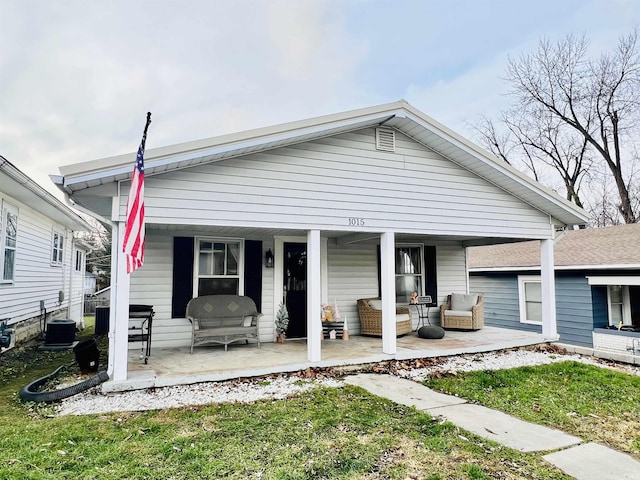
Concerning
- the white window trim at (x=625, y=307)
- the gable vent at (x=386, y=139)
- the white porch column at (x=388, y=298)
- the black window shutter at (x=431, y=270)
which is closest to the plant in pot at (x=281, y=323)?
the white porch column at (x=388, y=298)

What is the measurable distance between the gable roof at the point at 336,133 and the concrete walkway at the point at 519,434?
3544 mm

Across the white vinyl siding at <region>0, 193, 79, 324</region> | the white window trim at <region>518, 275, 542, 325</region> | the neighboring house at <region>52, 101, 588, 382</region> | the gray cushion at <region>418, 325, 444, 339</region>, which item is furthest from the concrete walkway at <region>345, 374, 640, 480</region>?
the white window trim at <region>518, 275, 542, 325</region>

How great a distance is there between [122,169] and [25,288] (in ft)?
22.5

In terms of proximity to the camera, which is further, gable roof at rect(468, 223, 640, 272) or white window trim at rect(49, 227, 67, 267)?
white window trim at rect(49, 227, 67, 267)

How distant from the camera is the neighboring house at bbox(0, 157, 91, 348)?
8.01 m

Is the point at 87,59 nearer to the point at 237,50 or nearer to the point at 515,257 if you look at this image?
the point at 237,50

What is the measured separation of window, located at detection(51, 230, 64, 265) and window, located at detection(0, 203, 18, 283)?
11.1 feet

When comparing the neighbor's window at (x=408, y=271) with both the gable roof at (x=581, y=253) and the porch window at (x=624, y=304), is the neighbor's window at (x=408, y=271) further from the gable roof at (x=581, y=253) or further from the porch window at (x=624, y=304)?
the porch window at (x=624, y=304)

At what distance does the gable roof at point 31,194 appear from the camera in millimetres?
6609

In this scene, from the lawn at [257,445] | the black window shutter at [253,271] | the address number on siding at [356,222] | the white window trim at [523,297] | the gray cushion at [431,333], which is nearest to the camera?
the lawn at [257,445]

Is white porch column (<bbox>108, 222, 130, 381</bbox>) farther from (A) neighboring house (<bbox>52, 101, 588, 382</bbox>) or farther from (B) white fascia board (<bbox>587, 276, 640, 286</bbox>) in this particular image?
(B) white fascia board (<bbox>587, 276, 640, 286</bbox>)

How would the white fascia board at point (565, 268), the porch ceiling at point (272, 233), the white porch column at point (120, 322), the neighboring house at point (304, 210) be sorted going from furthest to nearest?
1. the white fascia board at point (565, 268)
2. the porch ceiling at point (272, 233)
3. the neighboring house at point (304, 210)
4. the white porch column at point (120, 322)

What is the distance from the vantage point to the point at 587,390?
5.31m

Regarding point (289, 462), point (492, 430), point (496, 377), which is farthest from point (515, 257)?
point (289, 462)
